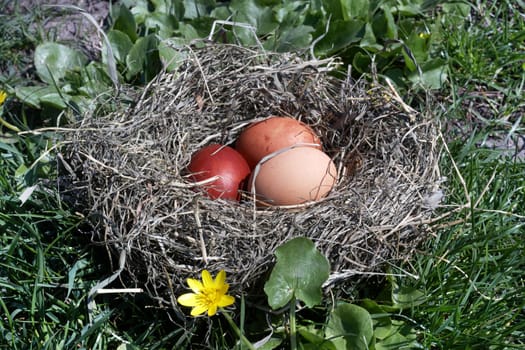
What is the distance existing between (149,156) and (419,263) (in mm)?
1007

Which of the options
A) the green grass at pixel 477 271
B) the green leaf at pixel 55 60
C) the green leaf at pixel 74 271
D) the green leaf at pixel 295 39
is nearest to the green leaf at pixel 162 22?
the green leaf at pixel 55 60

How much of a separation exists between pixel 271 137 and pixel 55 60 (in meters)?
1.10

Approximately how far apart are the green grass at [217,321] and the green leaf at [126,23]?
64 centimetres

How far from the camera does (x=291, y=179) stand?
8.15ft

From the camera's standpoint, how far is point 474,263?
2318mm

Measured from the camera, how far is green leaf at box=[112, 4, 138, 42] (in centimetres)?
315

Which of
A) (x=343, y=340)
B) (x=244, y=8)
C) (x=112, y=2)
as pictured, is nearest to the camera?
(x=343, y=340)

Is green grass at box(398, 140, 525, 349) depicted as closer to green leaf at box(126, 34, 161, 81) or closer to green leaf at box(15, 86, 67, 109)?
green leaf at box(126, 34, 161, 81)

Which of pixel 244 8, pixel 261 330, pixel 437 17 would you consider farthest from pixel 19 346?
pixel 437 17

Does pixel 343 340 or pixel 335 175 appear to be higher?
pixel 335 175

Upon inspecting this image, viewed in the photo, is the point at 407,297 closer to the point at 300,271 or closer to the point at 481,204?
the point at 300,271

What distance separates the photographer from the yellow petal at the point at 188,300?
2.14 m

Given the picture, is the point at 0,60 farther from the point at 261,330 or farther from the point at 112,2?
the point at 261,330

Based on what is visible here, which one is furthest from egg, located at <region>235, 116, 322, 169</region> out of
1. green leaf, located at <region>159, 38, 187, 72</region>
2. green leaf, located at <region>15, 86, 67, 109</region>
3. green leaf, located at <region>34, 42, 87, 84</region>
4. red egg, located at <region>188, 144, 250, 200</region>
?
green leaf, located at <region>34, 42, 87, 84</region>
